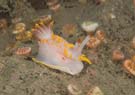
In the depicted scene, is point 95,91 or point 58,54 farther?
point 58,54

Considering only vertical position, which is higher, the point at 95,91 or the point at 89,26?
the point at 89,26

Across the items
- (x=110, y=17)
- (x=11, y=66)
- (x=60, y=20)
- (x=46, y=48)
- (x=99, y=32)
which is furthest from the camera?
(x=60, y=20)

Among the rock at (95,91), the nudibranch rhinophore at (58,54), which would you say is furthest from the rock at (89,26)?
the rock at (95,91)

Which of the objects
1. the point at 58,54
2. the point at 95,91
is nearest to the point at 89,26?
the point at 58,54

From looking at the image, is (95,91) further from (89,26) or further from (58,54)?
(89,26)

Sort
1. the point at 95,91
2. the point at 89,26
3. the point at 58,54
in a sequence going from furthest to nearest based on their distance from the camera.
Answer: the point at 89,26
the point at 58,54
the point at 95,91

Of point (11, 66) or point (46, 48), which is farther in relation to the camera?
point (46, 48)

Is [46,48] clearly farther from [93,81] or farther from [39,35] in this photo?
[93,81]

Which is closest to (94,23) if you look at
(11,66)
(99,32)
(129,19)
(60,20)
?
(99,32)
